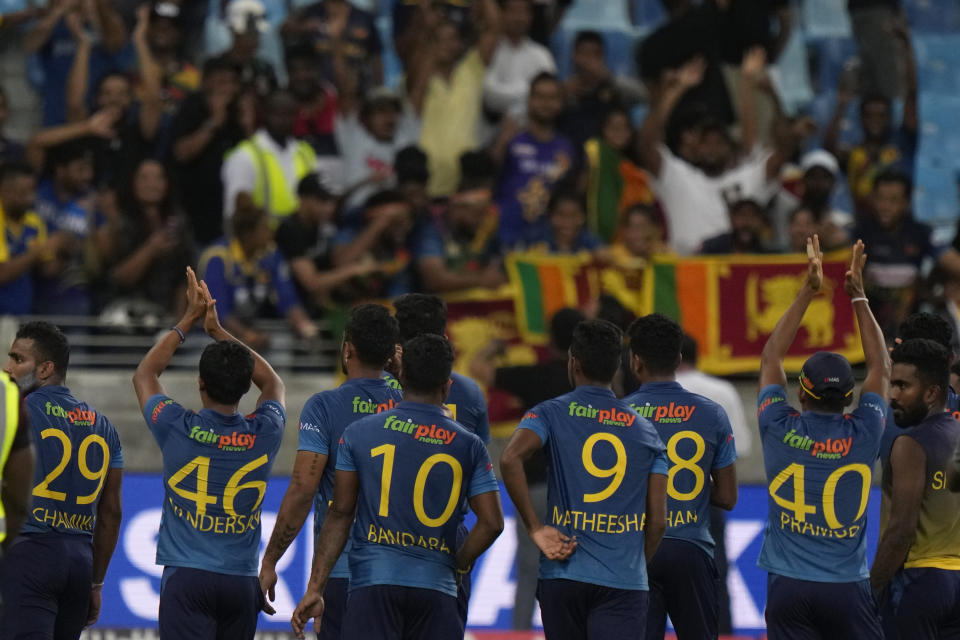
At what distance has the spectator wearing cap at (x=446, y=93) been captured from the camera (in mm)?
15188

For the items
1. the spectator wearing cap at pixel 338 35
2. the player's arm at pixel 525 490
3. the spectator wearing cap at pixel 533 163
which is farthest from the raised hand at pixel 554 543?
the spectator wearing cap at pixel 338 35

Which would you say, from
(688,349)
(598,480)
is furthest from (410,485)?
(688,349)

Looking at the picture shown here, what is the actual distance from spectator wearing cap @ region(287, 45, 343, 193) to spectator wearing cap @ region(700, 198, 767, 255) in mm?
3411

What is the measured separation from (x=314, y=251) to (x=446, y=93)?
2413 millimetres

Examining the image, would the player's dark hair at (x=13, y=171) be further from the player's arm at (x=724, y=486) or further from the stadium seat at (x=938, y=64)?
the stadium seat at (x=938, y=64)

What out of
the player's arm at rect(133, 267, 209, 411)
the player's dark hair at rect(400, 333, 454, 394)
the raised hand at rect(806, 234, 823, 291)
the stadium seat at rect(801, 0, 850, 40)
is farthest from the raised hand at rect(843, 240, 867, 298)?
the stadium seat at rect(801, 0, 850, 40)

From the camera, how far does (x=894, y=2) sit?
18641 mm

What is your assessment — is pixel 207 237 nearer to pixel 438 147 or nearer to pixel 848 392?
pixel 438 147

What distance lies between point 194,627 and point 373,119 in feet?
24.6

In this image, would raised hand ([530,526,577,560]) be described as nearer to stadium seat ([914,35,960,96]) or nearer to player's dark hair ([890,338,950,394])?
player's dark hair ([890,338,950,394])

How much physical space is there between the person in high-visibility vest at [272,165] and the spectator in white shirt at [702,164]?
10.5 feet

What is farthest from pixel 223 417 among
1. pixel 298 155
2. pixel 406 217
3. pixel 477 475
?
pixel 298 155

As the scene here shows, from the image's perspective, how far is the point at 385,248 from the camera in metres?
13.9

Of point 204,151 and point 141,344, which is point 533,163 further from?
point 141,344
